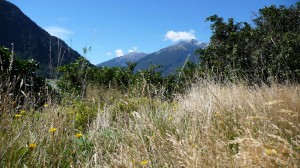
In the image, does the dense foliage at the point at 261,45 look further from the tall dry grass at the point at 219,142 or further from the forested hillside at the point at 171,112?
the tall dry grass at the point at 219,142

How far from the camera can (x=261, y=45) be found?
1172cm

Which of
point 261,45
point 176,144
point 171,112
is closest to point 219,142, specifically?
point 176,144

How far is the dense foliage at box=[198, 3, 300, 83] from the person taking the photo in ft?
35.7

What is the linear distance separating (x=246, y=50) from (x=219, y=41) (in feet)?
9.46

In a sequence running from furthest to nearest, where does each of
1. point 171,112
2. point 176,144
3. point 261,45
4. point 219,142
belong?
point 261,45
point 171,112
point 219,142
point 176,144

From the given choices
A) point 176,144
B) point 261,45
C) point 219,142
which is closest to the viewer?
point 176,144

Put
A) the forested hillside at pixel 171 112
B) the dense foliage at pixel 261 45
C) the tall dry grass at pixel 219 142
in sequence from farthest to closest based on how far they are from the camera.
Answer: the dense foliage at pixel 261 45, the forested hillside at pixel 171 112, the tall dry grass at pixel 219 142

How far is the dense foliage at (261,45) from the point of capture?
10.9m

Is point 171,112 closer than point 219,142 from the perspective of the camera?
No

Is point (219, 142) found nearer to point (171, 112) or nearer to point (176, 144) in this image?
point (176, 144)

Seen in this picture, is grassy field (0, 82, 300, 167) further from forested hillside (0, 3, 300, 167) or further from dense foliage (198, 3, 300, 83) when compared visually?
dense foliage (198, 3, 300, 83)

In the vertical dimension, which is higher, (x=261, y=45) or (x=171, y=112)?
(x=261, y=45)

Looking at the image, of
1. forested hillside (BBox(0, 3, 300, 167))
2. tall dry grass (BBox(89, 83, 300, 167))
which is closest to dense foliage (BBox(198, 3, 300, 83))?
forested hillside (BBox(0, 3, 300, 167))

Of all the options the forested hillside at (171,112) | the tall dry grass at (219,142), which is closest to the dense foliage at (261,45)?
the forested hillside at (171,112)
